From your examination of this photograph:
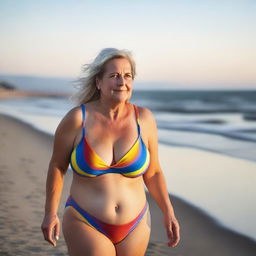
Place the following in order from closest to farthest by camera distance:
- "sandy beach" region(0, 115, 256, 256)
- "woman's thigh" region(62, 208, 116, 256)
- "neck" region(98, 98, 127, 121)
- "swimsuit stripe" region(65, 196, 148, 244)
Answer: "woman's thigh" region(62, 208, 116, 256), "swimsuit stripe" region(65, 196, 148, 244), "neck" region(98, 98, 127, 121), "sandy beach" region(0, 115, 256, 256)

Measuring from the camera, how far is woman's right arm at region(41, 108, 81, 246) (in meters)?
2.59

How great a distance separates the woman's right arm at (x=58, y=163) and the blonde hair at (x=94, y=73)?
22cm

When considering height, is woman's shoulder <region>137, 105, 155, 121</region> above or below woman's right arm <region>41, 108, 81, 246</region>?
above

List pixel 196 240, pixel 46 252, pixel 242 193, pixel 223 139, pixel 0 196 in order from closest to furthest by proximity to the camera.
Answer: pixel 46 252
pixel 196 240
pixel 0 196
pixel 242 193
pixel 223 139

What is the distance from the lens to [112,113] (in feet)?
9.05

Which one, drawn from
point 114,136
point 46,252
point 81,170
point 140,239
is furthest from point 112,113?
point 46,252

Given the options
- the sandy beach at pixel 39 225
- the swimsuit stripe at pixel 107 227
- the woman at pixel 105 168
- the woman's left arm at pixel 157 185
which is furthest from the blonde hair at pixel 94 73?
the sandy beach at pixel 39 225

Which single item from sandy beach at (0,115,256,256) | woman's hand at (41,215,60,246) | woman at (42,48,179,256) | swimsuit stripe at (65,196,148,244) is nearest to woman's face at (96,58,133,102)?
woman at (42,48,179,256)

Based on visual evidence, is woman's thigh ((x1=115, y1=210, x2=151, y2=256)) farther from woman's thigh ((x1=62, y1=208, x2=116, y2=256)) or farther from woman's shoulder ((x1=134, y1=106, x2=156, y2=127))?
woman's shoulder ((x1=134, y1=106, x2=156, y2=127))

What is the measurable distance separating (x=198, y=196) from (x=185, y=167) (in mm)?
2108

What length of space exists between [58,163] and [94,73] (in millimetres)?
625

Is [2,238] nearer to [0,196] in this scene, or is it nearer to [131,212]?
[0,196]

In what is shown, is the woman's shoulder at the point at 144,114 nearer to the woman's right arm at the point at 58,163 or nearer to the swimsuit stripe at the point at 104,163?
the swimsuit stripe at the point at 104,163

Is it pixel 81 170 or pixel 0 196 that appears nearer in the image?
pixel 81 170
